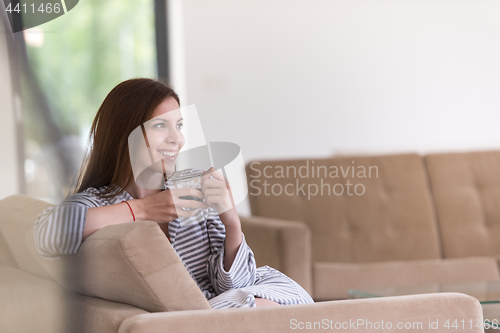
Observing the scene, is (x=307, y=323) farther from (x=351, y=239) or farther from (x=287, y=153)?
(x=287, y=153)

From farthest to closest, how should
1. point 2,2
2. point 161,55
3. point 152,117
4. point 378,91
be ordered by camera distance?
point 378,91
point 161,55
point 152,117
point 2,2

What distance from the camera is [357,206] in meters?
1.71

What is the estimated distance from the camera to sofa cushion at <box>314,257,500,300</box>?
1553 mm

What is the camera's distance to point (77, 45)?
1657mm

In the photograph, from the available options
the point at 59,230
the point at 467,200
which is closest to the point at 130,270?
the point at 59,230

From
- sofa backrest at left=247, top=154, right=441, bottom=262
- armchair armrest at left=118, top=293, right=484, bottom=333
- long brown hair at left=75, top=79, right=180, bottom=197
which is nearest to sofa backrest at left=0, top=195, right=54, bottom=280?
long brown hair at left=75, top=79, right=180, bottom=197

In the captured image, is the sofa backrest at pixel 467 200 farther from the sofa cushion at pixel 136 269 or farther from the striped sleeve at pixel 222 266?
the sofa cushion at pixel 136 269

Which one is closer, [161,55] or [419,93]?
[161,55]

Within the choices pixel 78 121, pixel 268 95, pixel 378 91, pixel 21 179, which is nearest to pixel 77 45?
pixel 78 121

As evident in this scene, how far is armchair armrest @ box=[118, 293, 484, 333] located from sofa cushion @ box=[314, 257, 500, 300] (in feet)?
3.05

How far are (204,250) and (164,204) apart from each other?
0.15 metres

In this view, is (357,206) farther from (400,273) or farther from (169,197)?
(169,197)

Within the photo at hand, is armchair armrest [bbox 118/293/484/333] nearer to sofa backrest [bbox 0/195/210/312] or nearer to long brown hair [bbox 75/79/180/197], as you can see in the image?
sofa backrest [bbox 0/195/210/312]

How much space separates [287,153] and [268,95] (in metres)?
0.26
